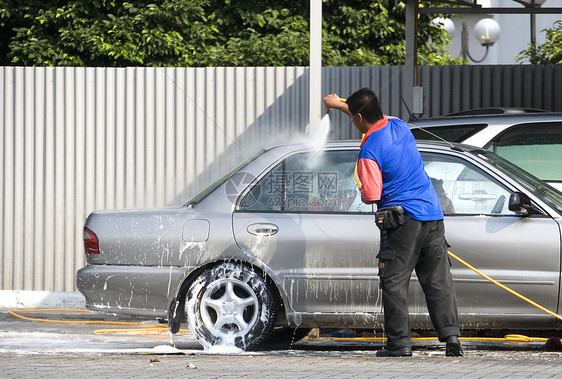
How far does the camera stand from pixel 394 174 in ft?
22.3

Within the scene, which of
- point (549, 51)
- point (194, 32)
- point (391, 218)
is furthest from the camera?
point (549, 51)

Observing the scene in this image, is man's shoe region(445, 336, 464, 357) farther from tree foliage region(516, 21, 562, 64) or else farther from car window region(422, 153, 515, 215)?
tree foliage region(516, 21, 562, 64)

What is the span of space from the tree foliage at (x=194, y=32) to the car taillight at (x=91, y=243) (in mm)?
11628

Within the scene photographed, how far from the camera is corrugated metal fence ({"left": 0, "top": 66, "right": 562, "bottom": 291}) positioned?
37.6 feet

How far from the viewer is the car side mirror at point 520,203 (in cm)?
717

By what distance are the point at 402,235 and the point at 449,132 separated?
8.05 feet

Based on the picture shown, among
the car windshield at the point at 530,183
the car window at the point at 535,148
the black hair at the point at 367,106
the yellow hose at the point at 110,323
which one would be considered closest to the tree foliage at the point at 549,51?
the car window at the point at 535,148

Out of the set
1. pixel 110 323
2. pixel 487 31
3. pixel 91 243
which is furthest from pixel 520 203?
pixel 487 31

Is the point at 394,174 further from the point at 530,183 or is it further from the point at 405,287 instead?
the point at 530,183

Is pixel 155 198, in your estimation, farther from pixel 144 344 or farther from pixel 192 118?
pixel 144 344

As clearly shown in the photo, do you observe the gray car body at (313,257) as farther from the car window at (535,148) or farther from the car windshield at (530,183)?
the car window at (535,148)

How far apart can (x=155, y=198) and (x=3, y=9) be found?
34.3 ft

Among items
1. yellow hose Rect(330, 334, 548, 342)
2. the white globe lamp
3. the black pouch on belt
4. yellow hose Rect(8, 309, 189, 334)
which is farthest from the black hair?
the white globe lamp

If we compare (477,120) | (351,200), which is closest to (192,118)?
(477,120)
